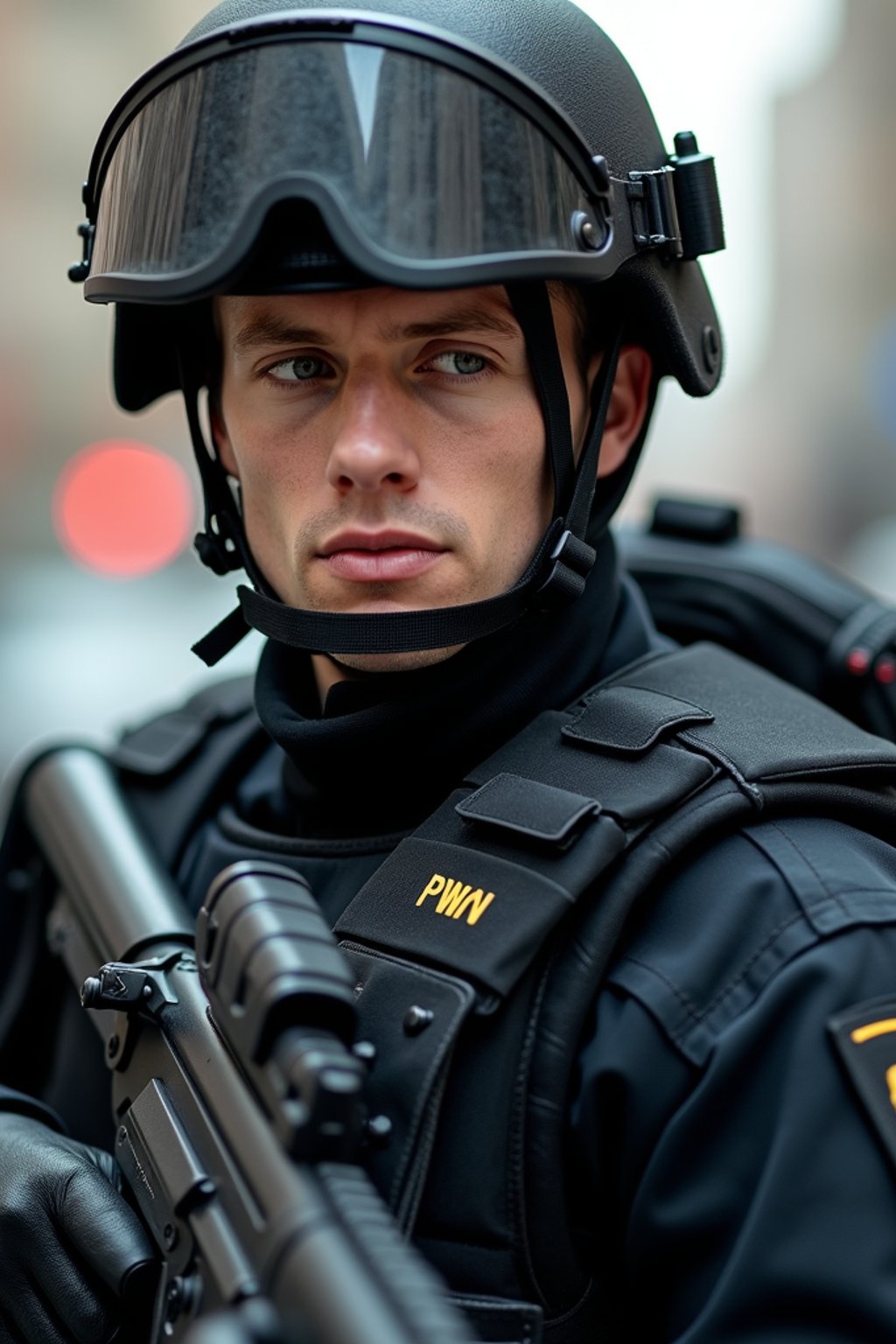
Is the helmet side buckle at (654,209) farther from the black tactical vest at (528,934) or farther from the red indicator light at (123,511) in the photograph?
the red indicator light at (123,511)

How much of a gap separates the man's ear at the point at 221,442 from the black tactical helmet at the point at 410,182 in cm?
28

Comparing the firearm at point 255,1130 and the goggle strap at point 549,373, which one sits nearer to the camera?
the firearm at point 255,1130

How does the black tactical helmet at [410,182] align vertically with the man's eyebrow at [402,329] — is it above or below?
above

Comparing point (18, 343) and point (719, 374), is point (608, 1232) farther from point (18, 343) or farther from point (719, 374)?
point (18, 343)

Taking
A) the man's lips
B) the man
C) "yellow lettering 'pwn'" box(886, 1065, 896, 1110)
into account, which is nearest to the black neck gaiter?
the man

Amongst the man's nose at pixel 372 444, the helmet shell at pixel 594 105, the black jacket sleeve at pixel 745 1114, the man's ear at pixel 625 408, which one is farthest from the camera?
the man's ear at pixel 625 408

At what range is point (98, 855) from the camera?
2.19 m

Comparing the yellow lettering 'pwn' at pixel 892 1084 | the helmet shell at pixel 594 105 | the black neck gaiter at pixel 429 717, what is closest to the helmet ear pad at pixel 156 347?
the helmet shell at pixel 594 105

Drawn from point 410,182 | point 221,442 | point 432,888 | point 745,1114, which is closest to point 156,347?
point 221,442

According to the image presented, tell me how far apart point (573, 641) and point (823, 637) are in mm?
594

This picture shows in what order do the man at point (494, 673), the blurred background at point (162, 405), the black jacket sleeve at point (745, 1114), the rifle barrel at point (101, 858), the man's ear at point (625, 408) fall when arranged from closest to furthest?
1. the black jacket sleeve at point (745, 1114)
2. the man at point (494, 673)
3. the rifle barrel at point (101, 858)
4. the man's ear at point (625, 408)
5. the blurred background at point (162, 405)

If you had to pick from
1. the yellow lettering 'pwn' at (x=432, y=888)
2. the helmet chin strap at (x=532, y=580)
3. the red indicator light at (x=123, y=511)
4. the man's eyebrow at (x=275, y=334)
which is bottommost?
the red indicator light at (x=123, y=511)

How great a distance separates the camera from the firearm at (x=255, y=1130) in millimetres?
1127

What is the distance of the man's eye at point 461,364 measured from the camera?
1.82 meters
